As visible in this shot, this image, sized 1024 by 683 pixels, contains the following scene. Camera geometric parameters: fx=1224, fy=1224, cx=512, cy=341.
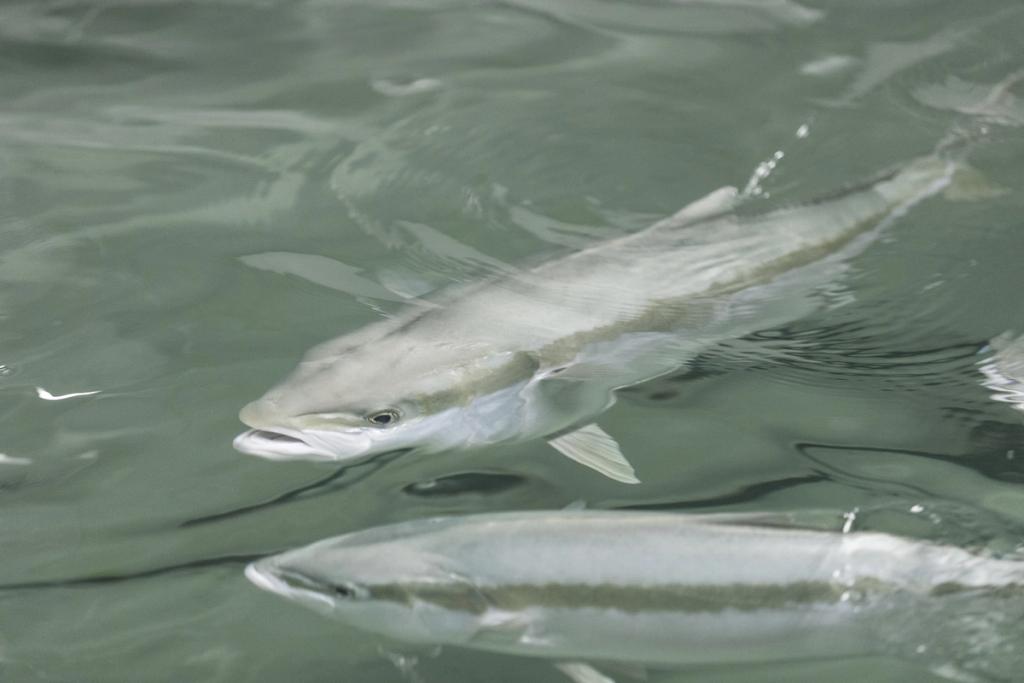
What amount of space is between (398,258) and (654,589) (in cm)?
197

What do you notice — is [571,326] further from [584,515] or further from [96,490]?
[96,490]

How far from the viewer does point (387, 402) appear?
2.98 m

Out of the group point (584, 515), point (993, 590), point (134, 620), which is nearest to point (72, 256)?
point (134, 620)

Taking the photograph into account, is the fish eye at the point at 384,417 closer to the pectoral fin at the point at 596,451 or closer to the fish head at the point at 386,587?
the pectoral fin at the point at 596,451

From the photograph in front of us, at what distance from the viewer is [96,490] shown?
3.15m

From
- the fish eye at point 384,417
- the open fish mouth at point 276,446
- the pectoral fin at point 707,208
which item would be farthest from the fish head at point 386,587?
the pectoral fin at point 707,208

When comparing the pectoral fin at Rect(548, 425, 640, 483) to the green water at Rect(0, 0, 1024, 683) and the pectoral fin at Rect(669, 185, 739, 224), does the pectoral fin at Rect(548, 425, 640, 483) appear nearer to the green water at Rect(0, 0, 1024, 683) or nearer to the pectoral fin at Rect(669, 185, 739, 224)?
the green water at Rect(0, 0, 1024, 683)

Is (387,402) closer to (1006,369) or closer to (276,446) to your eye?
(276,446)

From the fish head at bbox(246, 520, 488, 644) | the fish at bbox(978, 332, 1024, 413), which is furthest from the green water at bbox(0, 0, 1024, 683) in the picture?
the fish head at bbox(246, 520, 488, 644)

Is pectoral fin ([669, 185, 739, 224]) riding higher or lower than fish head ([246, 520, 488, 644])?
higher

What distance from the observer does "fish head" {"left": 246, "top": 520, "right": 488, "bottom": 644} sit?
7.84 feet

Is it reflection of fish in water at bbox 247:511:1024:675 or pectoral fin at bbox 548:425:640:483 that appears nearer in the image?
reflection of fish in water at bbox 247:511:1024:675

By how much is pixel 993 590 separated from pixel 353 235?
2494 millimetres

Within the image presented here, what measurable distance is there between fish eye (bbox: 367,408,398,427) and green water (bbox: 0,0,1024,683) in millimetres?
216
